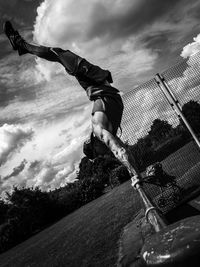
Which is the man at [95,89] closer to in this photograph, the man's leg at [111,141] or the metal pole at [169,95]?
the man's leg at [111,141]

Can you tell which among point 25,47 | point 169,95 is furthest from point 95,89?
point 169,95

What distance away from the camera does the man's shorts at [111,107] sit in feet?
7.93

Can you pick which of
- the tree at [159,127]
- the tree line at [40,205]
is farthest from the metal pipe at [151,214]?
the tree line at [40,205]

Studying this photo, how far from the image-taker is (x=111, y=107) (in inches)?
97.8

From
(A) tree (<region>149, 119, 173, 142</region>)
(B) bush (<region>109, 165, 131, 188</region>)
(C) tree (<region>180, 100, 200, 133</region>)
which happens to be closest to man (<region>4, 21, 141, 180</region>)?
(C) tree (<region>180, 100, 200, 133</region>)

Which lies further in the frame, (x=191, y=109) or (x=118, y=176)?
(x=118, y=176)

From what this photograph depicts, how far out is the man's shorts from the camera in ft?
7.93

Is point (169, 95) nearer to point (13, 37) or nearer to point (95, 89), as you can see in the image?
point (95, 89)

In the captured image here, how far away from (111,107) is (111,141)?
40cm

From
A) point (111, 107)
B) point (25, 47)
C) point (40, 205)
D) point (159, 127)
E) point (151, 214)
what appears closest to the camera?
point (151, 214)

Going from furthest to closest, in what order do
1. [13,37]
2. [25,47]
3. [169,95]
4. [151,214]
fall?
1. [169,95]
2. [13,37]
3. [25,47]
4. [151,214]

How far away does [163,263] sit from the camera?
1.02 m

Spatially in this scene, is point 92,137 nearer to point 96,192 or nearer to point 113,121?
point 113,121

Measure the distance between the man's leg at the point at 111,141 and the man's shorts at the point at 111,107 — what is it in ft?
0.22
